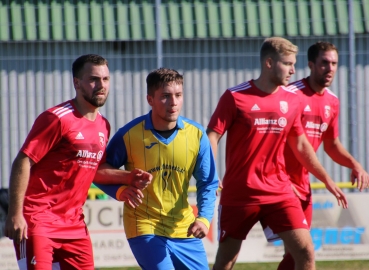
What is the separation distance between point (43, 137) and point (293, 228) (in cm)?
230

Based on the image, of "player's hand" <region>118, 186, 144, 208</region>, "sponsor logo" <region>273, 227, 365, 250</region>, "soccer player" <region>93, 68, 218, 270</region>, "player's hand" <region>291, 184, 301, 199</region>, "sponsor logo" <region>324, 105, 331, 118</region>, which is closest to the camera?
"player's hand" <region>118, 186, 144, 208</region>

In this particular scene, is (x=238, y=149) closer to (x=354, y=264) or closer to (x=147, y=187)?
(x=147, y=187)

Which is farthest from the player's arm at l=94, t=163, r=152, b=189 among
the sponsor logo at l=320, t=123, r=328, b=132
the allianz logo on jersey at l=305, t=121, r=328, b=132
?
the sponsor logo at l=320, t=123, r=328, b=132

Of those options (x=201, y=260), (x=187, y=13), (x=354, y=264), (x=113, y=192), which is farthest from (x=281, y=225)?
(x=187, y=13)

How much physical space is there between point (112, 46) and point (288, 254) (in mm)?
4825

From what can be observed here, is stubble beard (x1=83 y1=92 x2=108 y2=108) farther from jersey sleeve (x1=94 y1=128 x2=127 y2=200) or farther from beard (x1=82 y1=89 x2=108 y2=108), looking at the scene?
jersey sleeve (x1=94 y1=128 x2=127 y2=200)

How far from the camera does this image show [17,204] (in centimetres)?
471

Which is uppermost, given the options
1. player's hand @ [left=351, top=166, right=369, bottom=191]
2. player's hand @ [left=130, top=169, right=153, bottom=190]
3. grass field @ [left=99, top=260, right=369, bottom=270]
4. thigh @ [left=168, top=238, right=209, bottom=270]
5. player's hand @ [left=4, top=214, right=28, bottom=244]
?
player's hand @ [left=130, top=169, right=153, bottom=190]

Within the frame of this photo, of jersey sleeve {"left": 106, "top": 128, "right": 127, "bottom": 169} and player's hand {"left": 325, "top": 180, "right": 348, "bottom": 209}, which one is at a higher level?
jersey sleeve {"left": 106, "top": 128, "right": 127, "bottom": 169}

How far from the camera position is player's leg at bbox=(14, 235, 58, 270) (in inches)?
194

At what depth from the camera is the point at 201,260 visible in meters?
5.15

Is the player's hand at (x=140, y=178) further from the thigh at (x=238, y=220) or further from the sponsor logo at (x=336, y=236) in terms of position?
the sponsor logo at (x=336, y=236)

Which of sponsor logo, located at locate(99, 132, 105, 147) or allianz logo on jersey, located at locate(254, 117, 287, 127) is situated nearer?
sponsor logo, located at locate(99, 132, 105, 147)

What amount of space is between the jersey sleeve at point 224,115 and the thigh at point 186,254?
4.23ft
